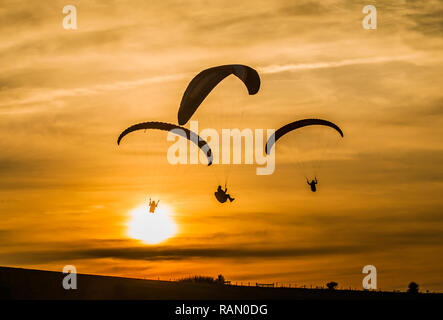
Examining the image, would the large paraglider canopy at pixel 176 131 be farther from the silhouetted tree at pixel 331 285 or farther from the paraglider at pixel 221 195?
the silhouetted tree at pixel 331 285

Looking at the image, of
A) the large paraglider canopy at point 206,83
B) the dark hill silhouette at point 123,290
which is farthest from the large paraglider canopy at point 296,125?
the dark hill silhouette at point 123,290

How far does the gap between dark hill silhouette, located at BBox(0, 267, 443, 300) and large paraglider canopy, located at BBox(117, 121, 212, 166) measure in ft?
45.1

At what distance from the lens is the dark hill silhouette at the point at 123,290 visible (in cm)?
6291

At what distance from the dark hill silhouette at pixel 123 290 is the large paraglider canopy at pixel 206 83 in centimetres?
1636

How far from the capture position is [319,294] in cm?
7919

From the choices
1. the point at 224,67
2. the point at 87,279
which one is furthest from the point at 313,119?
the point at 87,279

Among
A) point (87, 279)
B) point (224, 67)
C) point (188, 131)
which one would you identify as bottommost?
point (87, 279)

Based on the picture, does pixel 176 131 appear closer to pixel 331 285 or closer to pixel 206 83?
pixel 206 83

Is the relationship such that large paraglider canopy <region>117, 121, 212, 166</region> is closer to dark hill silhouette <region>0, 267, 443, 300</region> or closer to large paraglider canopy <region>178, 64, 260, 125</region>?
large paraglider canopy <region>178, 64, 260, 125</region>

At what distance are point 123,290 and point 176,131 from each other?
656 inches

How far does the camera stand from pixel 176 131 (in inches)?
2288
